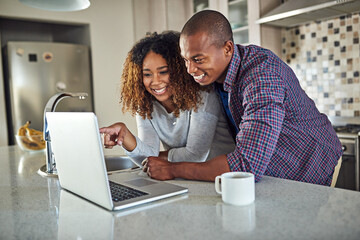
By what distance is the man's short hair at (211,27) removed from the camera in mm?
1119

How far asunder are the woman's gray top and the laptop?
28cm

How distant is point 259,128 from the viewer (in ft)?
3.24

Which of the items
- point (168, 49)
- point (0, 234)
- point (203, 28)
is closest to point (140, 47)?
point (168, 49)

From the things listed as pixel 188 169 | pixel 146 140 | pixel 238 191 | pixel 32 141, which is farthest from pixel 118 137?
pixel 32 141

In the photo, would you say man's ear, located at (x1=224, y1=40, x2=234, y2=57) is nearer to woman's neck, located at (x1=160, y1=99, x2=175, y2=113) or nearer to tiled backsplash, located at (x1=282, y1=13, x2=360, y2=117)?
woman's neck, located at (x1=160, y1=99, x2=175, y2=113)

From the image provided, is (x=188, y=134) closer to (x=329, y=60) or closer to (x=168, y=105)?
(x=168, y=105)

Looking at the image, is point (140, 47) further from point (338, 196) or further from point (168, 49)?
point (338, 196)

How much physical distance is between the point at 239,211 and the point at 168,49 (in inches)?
30.4

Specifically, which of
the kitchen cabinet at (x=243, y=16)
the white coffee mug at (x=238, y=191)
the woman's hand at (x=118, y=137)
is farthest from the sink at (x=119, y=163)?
the kitchen cabinet at (x=243, y=16)

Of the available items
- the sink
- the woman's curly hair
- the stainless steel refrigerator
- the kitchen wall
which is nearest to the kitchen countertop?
the woman's curly hair

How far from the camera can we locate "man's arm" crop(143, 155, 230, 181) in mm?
1027

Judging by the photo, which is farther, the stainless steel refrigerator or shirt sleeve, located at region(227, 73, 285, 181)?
the stainless steel refrigerator

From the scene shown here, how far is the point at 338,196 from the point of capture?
854 millimetres

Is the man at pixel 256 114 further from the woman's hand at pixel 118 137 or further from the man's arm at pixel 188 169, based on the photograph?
the woman's hand at pixel 118 137
